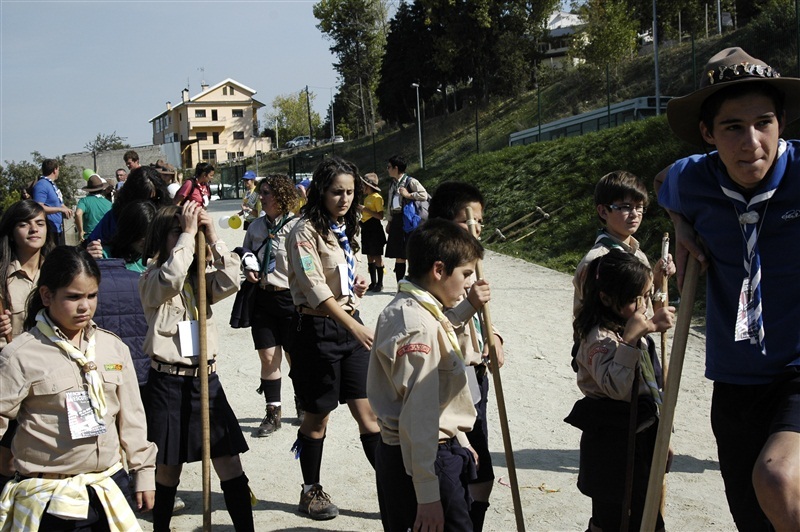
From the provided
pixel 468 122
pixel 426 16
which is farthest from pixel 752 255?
pixel 426 16

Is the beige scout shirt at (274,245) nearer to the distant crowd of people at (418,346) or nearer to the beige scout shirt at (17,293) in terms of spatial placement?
the distant crowd of people at (418,346)

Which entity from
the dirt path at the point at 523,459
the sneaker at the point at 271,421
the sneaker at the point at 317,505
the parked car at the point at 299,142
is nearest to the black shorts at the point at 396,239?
the dirt path at the point at 523,459

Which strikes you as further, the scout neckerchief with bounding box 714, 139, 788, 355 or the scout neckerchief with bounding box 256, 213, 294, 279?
the scout neckerchief with bounding box 256, 213, 294, 279

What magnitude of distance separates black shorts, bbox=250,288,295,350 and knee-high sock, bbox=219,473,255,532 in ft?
8.59

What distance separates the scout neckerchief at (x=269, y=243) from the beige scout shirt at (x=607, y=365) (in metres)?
3.60

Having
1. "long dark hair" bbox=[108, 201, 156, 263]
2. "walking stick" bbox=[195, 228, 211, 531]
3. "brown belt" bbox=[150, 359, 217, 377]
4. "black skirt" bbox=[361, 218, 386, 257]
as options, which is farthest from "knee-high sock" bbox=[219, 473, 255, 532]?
"black skirt" bbox=[361, 218, 386, 257]

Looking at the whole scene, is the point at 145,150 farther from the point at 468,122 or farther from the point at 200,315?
the point at 200,315

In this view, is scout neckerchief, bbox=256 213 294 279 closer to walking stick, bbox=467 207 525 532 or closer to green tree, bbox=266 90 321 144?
walking stick, bbox=467 207 525 532

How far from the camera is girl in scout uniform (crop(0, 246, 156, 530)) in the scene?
352 cm

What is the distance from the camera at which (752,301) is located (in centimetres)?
293

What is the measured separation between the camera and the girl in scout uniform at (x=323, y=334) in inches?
204

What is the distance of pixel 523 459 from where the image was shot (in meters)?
6.27

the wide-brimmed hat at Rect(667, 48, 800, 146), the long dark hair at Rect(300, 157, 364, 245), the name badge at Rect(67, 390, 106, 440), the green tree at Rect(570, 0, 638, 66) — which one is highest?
the green tree at Rect(570, 0, 638, 66)

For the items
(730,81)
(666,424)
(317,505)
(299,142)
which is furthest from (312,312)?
(299,142)
